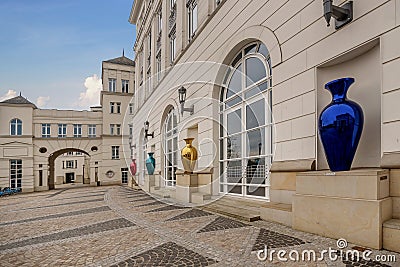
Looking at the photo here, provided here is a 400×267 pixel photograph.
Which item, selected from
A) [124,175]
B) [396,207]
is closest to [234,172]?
[396,207]

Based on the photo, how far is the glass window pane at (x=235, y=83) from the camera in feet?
22.2

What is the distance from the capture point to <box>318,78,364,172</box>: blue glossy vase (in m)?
3.23

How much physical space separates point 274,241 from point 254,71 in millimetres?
3968

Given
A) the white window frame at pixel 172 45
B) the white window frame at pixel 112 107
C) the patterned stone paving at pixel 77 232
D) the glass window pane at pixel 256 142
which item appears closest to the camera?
the patterned stone paving at pixel 77 232

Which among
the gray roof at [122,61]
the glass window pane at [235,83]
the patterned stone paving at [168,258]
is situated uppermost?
the gray roof at [122,61]

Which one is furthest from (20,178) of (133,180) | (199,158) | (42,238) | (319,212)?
(319,212)

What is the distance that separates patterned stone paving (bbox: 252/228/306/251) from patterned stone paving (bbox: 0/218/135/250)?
2.37 metres

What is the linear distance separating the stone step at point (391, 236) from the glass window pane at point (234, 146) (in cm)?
387

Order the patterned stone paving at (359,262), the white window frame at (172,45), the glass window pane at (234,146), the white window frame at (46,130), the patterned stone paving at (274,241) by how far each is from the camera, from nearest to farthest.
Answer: the patterned stone paving at (359,262)
the patterned stone paving at (274,241)
the glass window pane at (234,146)
the white window frame at (172,45)
the white window frame at (46,130)

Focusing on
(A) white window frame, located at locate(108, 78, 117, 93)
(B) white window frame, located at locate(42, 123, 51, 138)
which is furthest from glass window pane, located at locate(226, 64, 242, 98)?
(A) white window frame, located at locate(108, 78, 117, 93)

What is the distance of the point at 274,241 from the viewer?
3281 millimetres

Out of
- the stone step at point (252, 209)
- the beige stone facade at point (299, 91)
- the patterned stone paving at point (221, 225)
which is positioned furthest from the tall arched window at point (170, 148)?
the patterned stone paving at point (221, 225)

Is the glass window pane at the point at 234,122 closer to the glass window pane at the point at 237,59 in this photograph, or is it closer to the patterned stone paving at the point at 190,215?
the glass window pane at the point at 237,59

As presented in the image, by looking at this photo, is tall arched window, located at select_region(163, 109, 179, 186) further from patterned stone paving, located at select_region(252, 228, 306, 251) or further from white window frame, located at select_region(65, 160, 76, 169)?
→ white window frame, located at select_region(65, 160, 76, 169)
